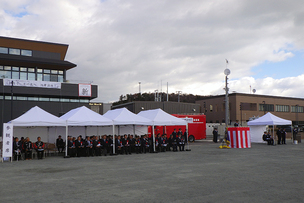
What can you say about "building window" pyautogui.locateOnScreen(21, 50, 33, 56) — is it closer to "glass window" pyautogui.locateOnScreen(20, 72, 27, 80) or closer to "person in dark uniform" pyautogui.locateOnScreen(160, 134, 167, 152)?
"glass window" pyautogui.locateOnScreen(20, 72, 27, 80)

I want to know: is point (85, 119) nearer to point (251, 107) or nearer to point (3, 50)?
point (3, 50)

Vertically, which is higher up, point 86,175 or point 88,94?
point 88,94

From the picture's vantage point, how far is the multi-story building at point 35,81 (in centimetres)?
3300

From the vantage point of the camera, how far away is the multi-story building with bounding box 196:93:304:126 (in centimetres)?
5297

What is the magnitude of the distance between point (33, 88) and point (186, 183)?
3058 cm

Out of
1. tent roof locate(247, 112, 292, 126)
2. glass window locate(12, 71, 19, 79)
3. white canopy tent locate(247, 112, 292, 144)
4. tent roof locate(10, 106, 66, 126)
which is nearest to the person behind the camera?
tent roof locate(10, 106, 66, 126)

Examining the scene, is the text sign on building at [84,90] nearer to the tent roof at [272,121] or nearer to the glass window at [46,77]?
the glass window at [46,77]

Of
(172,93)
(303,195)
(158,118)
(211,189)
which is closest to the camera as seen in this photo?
(303,195)

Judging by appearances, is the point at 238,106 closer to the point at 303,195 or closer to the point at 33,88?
the point at 33,88

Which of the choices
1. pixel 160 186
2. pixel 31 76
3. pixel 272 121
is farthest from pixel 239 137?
pixel 31 76

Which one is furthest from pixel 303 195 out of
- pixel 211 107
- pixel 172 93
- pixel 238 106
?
pixel 172 93

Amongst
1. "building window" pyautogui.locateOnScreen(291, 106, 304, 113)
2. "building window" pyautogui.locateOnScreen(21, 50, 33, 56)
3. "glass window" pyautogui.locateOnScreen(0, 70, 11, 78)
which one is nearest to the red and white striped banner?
"glass window" pyautogui.locateOnScreen(0, 70, 11, 78)

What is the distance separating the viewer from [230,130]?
21.7m

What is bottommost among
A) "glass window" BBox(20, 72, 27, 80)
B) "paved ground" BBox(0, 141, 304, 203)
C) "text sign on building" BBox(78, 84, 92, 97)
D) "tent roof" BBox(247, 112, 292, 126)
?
"paved ground" BBox(0, 141, 304, 203)
